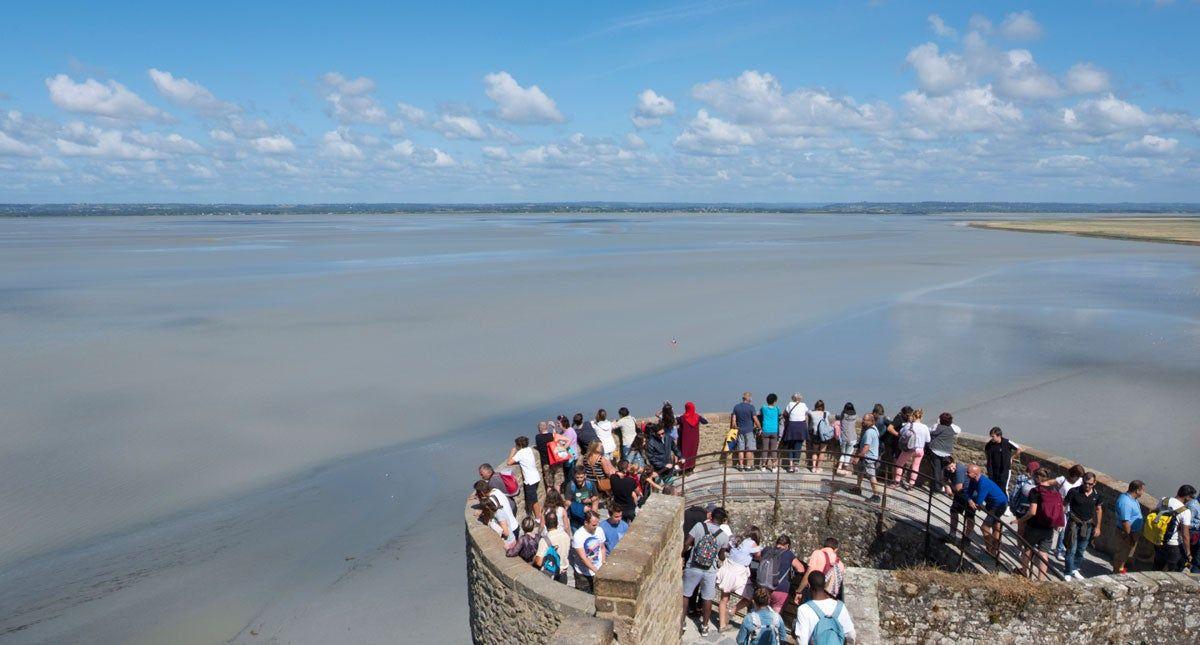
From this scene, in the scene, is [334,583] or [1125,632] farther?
[334,583]

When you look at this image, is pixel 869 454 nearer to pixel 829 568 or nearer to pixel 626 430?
pixel 829 568

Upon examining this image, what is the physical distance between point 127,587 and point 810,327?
72.7ft

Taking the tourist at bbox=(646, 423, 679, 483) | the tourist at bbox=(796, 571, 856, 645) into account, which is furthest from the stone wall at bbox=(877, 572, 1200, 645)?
the tourist at bbox=(646, 423, 679, 483)

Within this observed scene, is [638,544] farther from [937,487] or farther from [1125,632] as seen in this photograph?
[937,487]

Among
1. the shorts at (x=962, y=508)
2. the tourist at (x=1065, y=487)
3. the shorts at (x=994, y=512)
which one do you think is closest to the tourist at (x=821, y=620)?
the shorts at (x=994, y=512)

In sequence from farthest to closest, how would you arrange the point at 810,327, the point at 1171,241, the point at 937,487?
1. the point at 1171,241
2. the point at 810,327
3. the point at 937,487

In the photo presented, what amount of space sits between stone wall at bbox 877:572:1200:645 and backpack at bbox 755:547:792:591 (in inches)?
43.6

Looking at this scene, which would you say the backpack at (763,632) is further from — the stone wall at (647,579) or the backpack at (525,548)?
the backpack at (525,548)

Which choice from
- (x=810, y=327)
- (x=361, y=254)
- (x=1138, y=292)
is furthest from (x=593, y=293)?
(x=361, y=254)

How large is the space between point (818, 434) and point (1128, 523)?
12.6 feet

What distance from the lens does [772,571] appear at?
281 inches

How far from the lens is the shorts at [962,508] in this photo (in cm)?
786

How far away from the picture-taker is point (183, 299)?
33281 mm

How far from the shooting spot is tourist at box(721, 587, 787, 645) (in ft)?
19.7
